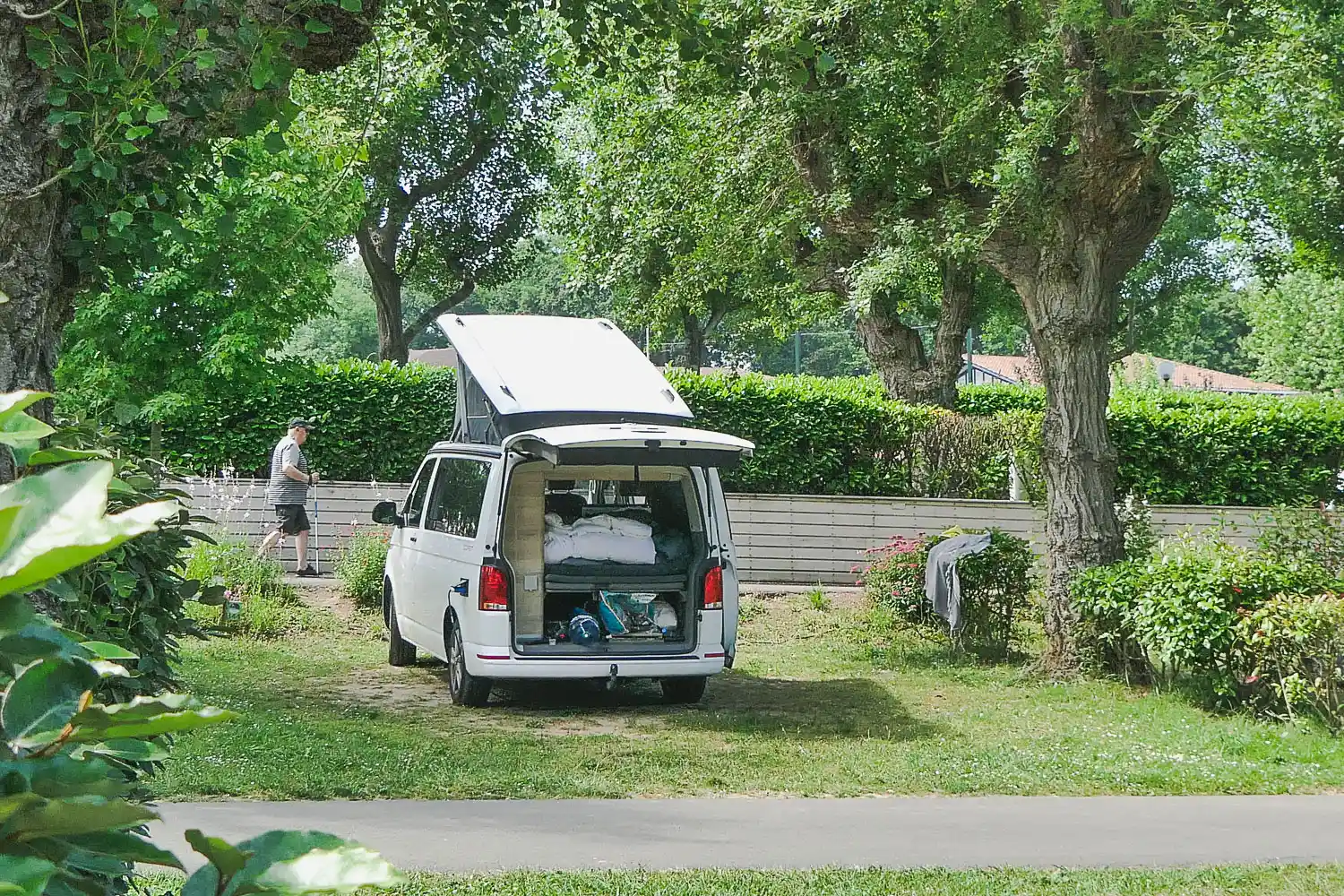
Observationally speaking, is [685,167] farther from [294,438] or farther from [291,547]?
[291,547]

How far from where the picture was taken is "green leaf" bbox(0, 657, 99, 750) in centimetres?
113

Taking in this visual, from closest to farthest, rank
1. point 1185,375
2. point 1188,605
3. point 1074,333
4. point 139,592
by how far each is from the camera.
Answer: point 139,592 < point 1188,605 < point 1074,333 < point 1185,375

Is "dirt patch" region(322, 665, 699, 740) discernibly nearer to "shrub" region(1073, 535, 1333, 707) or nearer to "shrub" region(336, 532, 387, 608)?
"shrub" region(336, 532, 387, 608)

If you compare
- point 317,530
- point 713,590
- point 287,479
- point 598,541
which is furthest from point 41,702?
point 317,530

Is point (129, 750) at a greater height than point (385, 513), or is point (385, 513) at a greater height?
point (129, 750)

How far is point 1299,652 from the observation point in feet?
30.3

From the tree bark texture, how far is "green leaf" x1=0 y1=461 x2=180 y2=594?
35.3 ft

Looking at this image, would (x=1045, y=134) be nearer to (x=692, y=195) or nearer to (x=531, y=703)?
(x=692, y=195)

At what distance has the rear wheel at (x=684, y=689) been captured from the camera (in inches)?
413

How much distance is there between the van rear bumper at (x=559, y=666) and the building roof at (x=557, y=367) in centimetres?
192

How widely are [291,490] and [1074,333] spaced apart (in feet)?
30.7

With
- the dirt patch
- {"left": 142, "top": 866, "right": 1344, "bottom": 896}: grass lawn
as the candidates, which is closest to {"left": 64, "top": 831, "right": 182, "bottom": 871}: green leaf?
{"left": 142, "top": 866, "right": 1344, "bottom": 896}: grass lawn

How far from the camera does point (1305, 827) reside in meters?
6.71

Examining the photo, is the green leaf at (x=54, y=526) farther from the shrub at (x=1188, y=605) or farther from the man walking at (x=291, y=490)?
the man walking at (x=291, y=490)
